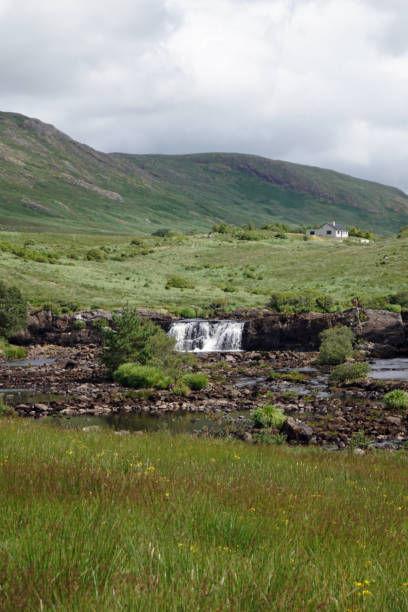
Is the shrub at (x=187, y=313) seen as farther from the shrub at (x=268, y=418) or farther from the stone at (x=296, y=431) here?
the stone at (x=296, y=431)

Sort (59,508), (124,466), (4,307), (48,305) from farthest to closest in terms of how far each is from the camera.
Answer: (48,305) → (4,307) → (124,466) → (59,508)

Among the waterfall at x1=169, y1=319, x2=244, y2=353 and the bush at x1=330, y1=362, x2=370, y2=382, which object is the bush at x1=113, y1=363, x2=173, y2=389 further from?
the waterfall at x1=169, y1=319, x2=244, y2=353

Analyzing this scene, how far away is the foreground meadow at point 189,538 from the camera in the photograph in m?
3.13

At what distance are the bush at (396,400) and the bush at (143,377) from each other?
12545mm

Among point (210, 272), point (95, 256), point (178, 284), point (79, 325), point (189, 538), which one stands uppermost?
point (95, 256)

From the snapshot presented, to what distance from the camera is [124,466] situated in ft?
24.3

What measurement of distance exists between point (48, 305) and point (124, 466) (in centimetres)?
5826

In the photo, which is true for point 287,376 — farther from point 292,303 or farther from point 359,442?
point 292,303

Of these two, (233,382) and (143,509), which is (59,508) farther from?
(233,382)

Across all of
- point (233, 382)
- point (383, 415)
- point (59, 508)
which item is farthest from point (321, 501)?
point (233, 382)

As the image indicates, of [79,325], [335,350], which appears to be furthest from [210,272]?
[335,350]

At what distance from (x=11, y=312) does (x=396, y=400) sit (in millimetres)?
42525

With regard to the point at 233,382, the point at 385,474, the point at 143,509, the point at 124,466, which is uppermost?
the point at 143,509

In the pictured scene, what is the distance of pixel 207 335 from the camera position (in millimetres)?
58062
